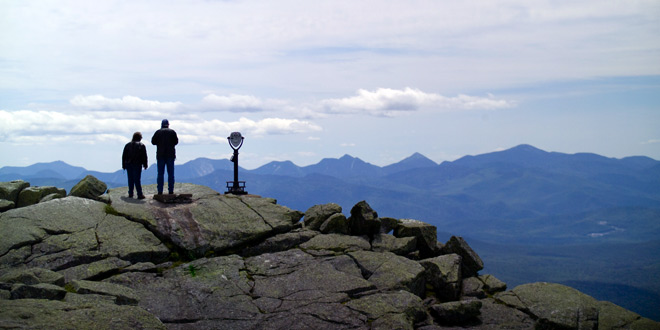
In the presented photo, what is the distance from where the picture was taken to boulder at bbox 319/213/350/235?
26516mm

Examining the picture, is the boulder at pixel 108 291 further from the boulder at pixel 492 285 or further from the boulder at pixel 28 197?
the boulder at pixel 492 285

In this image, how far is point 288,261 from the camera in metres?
23.2

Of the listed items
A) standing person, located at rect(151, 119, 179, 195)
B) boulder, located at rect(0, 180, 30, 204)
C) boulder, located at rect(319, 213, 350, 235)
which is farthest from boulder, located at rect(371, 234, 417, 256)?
boulder, located at rect(0, 180, 30, 204)

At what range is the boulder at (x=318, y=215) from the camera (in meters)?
27.2

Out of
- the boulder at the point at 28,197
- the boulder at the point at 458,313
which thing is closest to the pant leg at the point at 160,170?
the boulder at the point at 28,197

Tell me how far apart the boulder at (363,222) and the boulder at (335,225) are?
462 millimetres

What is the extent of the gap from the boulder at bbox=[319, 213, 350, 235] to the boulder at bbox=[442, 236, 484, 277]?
5.63 meters

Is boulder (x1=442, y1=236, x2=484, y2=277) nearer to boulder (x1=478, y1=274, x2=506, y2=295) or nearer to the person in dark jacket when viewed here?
boulder (x1=478, y1=274, x2=506, y2=295)

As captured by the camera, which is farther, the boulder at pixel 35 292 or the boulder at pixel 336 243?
the boulder at pixel 336 243

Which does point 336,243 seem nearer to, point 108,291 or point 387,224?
point 387,224

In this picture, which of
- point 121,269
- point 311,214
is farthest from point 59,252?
point 311,214

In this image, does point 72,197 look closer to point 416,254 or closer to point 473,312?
point 416,254

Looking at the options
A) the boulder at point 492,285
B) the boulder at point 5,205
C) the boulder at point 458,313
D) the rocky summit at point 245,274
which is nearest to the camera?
the rocky summit at point 245,274

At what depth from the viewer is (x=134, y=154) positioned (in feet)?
89.2
